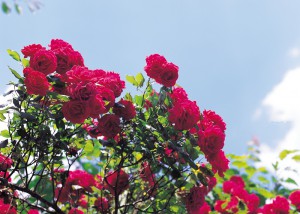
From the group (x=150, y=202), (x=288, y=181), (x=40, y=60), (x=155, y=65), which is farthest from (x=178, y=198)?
(x=288, y=181)

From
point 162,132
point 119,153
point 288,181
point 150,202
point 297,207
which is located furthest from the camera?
point 288,181

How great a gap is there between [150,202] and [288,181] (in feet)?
6.51

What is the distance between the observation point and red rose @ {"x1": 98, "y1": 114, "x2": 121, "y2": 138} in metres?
2.55

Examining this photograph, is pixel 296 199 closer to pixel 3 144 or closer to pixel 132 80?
pixel 132 80

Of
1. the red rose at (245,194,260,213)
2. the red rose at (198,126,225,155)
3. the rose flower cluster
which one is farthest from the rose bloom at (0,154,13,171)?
the red rose at (245,194,260,213)

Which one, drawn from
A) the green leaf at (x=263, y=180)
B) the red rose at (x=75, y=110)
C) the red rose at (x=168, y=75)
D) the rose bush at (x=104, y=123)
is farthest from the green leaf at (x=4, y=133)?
the green leaf at (x=263, y=180)

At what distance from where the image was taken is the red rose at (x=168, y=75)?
271cm

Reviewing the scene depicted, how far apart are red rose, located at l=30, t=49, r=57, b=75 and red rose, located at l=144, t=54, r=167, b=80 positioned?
0.54 meters

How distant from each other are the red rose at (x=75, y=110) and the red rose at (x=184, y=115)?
0.45m

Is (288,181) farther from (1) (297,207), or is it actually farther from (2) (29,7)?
(2) (29,7)

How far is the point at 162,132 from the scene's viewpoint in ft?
8.52

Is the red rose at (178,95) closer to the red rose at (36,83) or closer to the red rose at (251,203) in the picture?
the red rose at (36,83)

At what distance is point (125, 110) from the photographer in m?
2.58

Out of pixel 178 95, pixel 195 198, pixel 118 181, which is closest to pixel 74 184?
pixel 118 181
